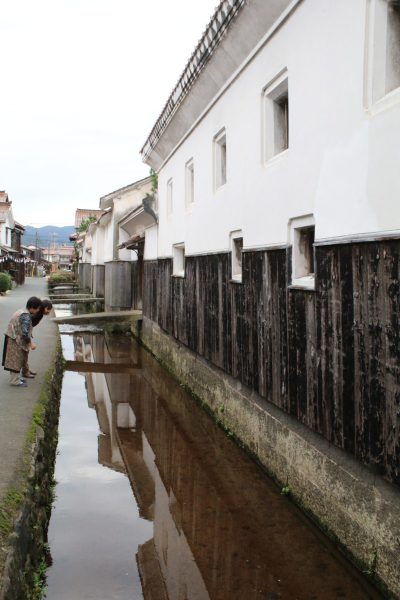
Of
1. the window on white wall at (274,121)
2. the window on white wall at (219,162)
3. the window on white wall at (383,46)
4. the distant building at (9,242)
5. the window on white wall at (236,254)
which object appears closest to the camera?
the window on white wall at (383,46)

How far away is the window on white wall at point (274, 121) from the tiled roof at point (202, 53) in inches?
44.9

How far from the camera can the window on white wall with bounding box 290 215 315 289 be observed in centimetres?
613

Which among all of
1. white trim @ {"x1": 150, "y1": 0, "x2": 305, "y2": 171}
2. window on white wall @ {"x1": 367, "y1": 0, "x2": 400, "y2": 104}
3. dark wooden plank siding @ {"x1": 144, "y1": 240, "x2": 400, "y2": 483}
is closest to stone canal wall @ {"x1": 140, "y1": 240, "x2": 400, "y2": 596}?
dark wooden plank siding @ {"x1": 144, "y1": 240, "x2": 400, "y2": 483}

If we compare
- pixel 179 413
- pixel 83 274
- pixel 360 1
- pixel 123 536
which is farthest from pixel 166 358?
pixel 83 274

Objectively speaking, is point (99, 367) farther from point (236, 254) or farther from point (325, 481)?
point (325, 481)

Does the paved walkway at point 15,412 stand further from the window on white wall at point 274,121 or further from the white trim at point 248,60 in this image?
the white trim at point 248,60

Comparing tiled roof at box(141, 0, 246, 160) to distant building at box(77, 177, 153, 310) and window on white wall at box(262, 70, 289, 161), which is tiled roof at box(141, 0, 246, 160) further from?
distant building at box(77, 177, 153, 310)

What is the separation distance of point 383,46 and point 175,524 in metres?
5.60

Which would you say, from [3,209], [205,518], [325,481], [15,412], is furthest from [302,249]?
[3,209]

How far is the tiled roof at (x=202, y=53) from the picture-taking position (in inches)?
281

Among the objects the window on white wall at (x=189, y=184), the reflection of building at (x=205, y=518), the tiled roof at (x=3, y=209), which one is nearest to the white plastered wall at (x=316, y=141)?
the window on white wall at (x=189, y=184)

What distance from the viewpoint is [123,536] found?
6012 mm

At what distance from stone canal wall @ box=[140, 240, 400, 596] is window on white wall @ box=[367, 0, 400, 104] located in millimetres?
1397

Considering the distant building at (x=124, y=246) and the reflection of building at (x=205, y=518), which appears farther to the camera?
the distant building at (x=124, y=246)
